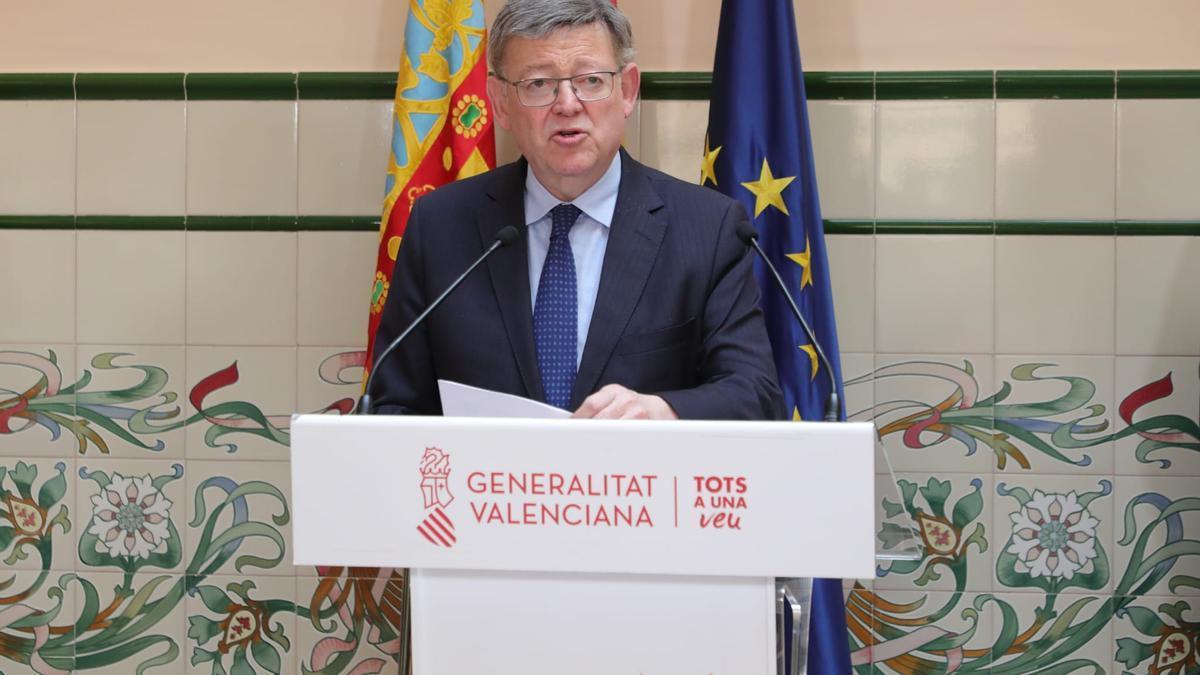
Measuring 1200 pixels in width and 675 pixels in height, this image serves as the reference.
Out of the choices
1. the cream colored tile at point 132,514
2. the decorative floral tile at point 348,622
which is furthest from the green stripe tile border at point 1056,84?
the cream colored tile at point 132,514

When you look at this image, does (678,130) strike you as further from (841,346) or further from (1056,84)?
(1056,84)

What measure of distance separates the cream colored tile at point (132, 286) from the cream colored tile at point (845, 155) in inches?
62.7

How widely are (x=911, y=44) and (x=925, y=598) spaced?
134 cm

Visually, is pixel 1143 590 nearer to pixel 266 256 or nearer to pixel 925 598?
pixel 925 598

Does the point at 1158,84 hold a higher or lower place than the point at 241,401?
higher

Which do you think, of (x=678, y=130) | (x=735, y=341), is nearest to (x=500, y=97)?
(x=735, y=341)

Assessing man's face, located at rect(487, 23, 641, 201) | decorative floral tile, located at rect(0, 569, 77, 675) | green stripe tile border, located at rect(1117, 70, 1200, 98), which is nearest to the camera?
man's face, located at rect(487, 23, 641, 201)

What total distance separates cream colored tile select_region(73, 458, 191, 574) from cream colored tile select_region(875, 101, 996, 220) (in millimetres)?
1888

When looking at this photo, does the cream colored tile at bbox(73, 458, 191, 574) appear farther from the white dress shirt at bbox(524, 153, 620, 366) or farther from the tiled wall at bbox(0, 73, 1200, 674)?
the white dress shirt at bbox(524, 153, 620, 366)

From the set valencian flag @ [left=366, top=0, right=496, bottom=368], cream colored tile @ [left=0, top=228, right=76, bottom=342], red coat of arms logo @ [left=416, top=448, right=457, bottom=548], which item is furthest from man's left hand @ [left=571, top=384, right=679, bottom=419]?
cream colored tile @ [left=0, top=228, right=76, bottom=342]

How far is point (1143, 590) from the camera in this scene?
2.81m

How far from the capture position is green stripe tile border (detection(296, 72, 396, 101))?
2.87 m

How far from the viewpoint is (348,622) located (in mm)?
2908

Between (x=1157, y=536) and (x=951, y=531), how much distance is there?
48cm
